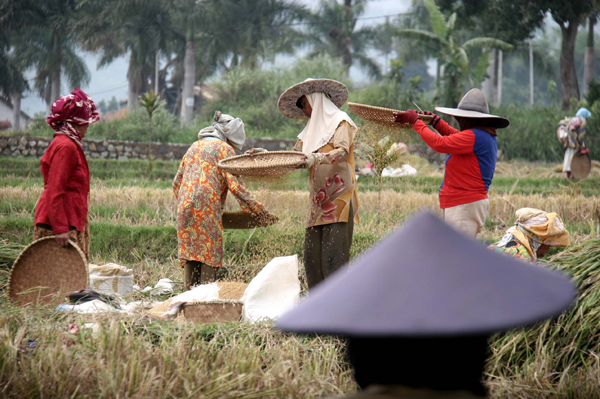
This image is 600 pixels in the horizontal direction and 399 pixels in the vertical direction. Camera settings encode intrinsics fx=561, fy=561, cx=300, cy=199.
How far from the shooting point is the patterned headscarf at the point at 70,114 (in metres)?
3.93

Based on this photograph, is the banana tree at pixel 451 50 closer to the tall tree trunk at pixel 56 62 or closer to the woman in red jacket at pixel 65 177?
the woman in red jacket at pixel 65 177

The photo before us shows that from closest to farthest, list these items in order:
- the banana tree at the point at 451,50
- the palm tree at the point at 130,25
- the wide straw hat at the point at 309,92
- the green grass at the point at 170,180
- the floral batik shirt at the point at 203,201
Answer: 1. the wide straw hat at the point at 309,92
2. the floral batik shirt at the point at 203,201
3. the green grass at the point at 170,180
4. the banana tree at the point at 451,50
5. the palm tree at the point at 130,25

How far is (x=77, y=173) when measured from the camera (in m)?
3.98

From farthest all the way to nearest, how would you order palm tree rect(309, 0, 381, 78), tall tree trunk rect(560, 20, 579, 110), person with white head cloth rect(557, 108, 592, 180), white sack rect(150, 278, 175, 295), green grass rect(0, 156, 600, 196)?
palm tree rect(309, 0, 381, 78) → tall tree trunk rect(560, 20, 579, 110) → person with white head cloth rect(557, 108, 592, 180) → green grass rect(0, 156, 600, 196) → white sack rect(150, 278, 175, 295)

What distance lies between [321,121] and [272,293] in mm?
1278

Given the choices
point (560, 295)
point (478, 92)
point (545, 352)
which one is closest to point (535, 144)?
point (478, 92)

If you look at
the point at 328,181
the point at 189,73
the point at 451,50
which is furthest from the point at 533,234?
the point at 189,73

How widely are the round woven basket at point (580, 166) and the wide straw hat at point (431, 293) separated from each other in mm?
12342

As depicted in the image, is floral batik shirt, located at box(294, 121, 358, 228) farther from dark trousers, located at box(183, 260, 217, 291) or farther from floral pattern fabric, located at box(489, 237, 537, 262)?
floral pattern fabric, located at box(489, 237, 537, 262)

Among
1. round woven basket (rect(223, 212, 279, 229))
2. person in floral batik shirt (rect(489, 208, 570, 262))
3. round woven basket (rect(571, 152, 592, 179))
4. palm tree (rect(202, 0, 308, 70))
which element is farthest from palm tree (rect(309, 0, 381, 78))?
person in floral batik shirt (rect(489, 208, 570, 262))

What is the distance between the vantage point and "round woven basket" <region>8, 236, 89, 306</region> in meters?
3.82

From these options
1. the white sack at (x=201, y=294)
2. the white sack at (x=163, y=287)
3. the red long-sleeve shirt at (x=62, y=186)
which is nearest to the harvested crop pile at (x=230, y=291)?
the white sack at (x=201, y=294)

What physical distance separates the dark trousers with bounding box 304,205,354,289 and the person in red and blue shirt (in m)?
0.74

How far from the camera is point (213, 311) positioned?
12.2 feet
